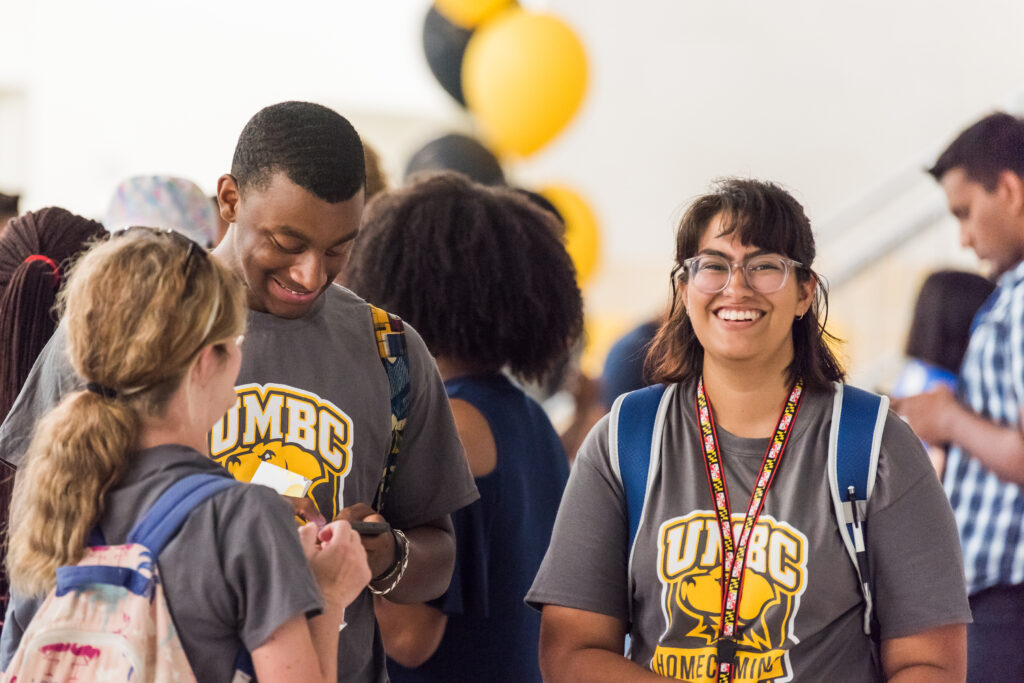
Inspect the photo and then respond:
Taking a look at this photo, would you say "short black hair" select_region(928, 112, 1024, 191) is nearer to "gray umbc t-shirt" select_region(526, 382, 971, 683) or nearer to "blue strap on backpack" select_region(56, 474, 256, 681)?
"gray umbc t-shirt" select_region(526, 382, 971, 683)

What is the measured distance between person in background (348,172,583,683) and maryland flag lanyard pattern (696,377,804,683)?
1.56ft

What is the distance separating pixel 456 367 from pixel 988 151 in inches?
49.4

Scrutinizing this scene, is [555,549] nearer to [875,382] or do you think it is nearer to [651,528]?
[651,528]

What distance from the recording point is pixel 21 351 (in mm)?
1774

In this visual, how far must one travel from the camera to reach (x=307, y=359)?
1700 mm

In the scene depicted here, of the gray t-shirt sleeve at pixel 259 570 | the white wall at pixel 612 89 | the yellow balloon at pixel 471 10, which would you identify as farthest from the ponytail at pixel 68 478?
the white wall at pixel 612 89

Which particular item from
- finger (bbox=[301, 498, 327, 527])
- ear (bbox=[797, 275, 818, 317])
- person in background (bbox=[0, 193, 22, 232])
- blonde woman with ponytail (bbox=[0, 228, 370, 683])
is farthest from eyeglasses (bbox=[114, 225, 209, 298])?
person in background (bbox=[0, 193, 22, 232])

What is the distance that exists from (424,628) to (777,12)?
7.24 meters

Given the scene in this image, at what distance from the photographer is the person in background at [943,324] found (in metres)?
2.83

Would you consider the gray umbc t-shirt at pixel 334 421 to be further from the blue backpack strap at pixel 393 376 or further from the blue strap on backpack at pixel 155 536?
the blue strap on backpack at pixel 155 536


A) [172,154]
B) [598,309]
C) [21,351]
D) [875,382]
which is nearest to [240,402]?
[21,351]

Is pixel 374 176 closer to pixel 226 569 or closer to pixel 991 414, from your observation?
pixel 991 414

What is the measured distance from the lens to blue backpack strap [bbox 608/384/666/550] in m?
1.76

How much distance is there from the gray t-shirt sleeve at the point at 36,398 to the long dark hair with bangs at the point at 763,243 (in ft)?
2.96
